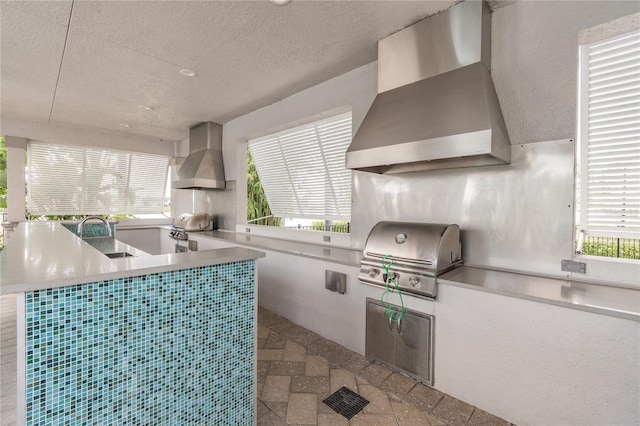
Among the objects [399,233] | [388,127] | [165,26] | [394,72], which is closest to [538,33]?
[394,72]

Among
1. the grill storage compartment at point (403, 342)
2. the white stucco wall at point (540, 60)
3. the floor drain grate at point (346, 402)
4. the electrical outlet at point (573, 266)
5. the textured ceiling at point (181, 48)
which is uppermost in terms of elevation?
the textured ceiling at point (181, 48)

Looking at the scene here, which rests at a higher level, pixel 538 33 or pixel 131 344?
pixel 538 33

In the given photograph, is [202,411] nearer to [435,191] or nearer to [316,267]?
[316,267]

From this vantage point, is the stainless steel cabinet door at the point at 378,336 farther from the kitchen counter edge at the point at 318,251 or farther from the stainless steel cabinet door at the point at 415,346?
the kitchen counter edge at the point at 318,251

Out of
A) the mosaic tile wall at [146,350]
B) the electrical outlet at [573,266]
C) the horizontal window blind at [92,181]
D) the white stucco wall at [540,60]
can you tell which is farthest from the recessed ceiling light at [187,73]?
the horizontal window blind at [92,181]

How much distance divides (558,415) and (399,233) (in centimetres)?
124

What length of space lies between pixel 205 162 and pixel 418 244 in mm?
3951

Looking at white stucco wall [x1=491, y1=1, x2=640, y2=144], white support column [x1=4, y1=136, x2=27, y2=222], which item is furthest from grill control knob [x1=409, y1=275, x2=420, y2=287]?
white support column [x1=4, y1=136, x2=27, y2=222]

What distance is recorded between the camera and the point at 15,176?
471 centimetres

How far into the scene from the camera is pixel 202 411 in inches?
53.9

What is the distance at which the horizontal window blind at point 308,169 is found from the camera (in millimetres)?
3422

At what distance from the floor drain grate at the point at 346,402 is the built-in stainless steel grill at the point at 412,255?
735mm

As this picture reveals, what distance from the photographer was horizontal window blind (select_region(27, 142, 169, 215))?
500cm

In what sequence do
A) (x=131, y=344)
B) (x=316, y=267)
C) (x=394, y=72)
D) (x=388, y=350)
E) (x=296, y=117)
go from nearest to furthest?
(x=131, y=344) → (x=388, y=350) → (x=394, y=72) → (x=316, y=267) → (x=296, y=117)
